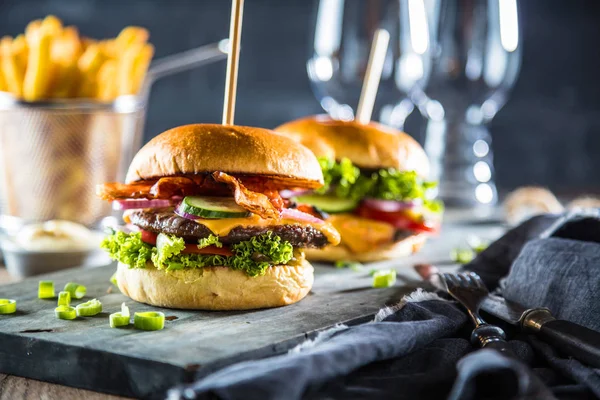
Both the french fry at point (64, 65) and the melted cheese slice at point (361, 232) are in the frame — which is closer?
the melted cheese slice at point (361, 232)

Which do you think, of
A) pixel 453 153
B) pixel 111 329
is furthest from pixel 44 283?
pixel 453 153

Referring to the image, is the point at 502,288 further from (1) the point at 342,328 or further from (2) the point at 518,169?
(2) the point at 518,169

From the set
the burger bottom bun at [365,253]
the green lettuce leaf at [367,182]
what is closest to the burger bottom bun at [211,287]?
the burger bottom bun at [365,253]

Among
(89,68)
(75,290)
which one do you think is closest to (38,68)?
(89,68)

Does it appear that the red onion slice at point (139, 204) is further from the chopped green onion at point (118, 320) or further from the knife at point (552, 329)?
the knife at point (552, 329)

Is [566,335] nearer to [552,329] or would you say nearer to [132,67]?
[552,329]

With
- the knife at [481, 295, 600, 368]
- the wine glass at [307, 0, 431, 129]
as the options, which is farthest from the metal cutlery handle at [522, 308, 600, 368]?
the wine glass at [307, 0, 431, 129]

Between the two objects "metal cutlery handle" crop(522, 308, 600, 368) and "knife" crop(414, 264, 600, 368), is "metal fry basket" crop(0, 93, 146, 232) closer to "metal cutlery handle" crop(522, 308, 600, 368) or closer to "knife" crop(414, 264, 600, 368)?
"knife" crop(414, 264, 600, 368)
